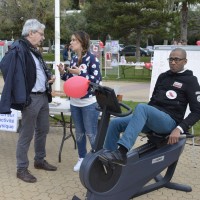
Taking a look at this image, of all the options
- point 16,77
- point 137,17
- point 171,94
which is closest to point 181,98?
point 171,94

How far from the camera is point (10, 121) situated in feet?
17.6

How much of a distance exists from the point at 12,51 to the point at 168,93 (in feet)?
5.64

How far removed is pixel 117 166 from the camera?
361 cm

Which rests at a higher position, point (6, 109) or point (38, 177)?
point (6, 109)

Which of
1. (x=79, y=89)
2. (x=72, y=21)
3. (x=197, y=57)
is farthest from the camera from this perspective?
(x=72, y=21)

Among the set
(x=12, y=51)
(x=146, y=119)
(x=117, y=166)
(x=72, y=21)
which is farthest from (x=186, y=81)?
(x=72, y=21)

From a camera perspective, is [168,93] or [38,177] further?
[38,177]

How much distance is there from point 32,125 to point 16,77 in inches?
24.6

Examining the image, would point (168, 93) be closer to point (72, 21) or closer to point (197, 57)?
point (197, 57)

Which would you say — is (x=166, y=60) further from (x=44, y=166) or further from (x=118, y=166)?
(x=118, y=166)

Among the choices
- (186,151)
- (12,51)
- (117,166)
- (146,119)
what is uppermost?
(12,51)

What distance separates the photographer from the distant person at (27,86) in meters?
4.06

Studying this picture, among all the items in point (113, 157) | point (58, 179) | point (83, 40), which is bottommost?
point (58, 179)

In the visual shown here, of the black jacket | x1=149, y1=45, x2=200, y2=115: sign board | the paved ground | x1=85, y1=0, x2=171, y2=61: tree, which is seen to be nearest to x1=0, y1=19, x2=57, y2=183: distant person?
the paved ground
